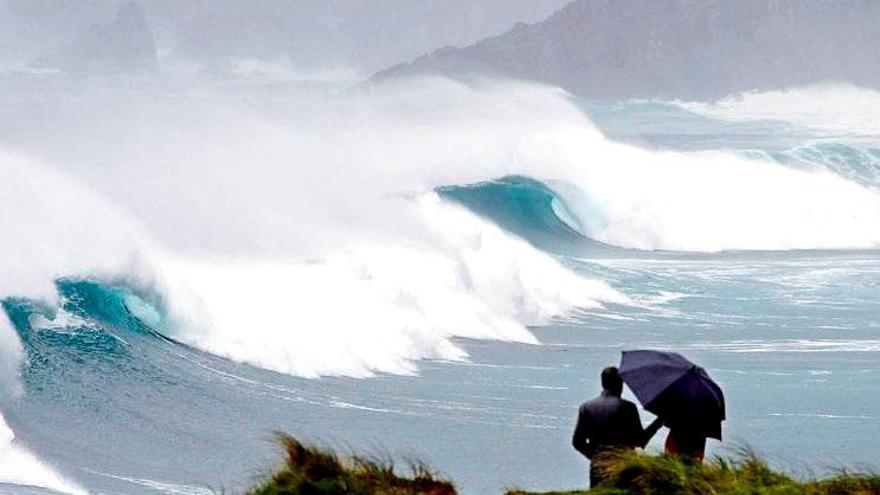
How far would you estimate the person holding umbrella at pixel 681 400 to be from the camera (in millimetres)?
6934

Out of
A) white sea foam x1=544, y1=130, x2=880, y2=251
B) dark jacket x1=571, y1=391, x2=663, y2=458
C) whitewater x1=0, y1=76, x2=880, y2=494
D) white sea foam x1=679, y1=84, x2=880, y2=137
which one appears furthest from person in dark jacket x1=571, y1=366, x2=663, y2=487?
white sea foam x1=679, y1=84, x2=880, y2=137

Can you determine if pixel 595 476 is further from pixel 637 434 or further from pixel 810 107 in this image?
pixel 810 107

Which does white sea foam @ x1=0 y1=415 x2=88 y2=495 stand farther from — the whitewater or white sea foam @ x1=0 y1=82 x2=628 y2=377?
white sea foam @ x1=0 y1=82 x2=628 y2=377

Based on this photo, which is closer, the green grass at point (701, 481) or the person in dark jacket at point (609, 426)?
the green grass at point (701, 481)

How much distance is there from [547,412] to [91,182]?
14.6 meters

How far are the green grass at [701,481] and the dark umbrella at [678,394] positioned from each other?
0.63 meters

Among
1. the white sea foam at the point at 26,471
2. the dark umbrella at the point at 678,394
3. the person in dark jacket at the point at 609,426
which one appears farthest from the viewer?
the white sea foam at the point at 26,471

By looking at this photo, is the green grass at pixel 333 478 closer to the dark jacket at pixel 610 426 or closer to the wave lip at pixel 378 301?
the dark jacket at pixel 610 426

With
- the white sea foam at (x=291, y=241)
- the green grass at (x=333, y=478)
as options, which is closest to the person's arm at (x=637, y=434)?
the green grass at (x=333, y=478)

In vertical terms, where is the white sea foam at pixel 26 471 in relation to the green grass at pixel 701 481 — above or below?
below

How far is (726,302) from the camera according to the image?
1219 inches

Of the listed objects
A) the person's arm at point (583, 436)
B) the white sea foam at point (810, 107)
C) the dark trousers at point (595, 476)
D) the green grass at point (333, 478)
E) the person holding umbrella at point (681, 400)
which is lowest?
the green grass at point (333, 478)

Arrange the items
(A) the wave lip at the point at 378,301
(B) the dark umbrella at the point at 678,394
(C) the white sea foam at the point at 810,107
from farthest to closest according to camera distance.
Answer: (C) the white sea foam at the point at 810,107
(A) the wave lip at the point at 378,301
(B) the dark umbrella at the point at 678,394

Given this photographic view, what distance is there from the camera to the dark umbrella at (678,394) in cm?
693
